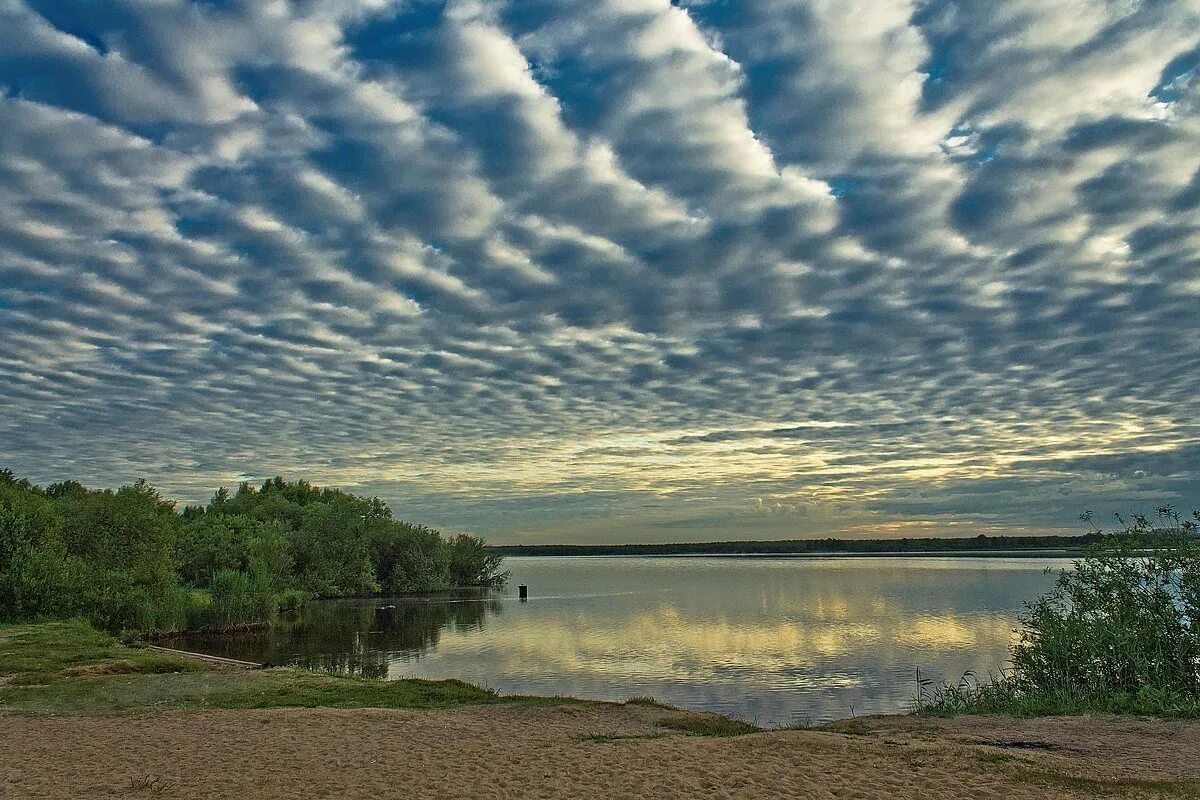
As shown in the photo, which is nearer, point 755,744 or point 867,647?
point 755,744

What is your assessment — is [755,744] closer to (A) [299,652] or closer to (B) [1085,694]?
(B) [1085,694]

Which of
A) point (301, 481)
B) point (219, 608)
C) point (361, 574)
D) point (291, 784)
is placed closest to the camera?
point (291, 784)

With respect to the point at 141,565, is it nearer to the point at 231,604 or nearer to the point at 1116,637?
the point at 231,604

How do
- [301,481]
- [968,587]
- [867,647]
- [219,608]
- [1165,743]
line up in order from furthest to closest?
[301,481] → [968,587] → [219,608] → [867,647] → [1165,743]

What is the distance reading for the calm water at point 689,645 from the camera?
2994 centimetres

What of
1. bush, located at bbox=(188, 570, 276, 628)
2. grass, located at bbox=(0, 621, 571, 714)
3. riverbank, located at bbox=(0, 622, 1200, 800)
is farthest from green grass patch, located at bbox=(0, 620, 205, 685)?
bush, located at bbox=(188, 570, 276, 628)

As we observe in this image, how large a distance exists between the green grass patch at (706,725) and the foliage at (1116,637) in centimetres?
549

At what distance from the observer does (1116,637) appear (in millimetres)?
20297

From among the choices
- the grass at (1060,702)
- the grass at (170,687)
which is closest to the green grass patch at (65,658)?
the grass at (170,687)

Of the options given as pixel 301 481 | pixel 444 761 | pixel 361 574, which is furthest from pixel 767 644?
pixel 301 481

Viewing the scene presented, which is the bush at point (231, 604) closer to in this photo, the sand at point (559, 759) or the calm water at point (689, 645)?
the calm water at point (689, 645)

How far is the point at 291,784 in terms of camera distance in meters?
12.2

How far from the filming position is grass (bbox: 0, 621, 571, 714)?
20.5 m

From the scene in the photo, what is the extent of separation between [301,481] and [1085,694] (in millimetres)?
143803
